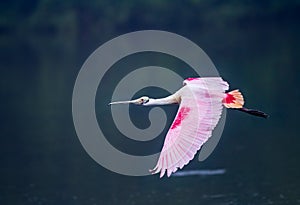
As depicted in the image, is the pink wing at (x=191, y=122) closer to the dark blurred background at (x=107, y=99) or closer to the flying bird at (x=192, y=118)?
the flying bird at (x=192, y=118)

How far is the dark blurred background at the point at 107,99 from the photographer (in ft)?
55.7

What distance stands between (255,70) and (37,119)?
30.4 ft

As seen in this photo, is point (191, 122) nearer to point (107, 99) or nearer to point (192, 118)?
point (192, 118)

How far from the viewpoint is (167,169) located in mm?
9508

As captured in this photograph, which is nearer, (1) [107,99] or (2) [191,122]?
(2) [191,122]

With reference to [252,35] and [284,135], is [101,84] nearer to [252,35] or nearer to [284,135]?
[284,135]

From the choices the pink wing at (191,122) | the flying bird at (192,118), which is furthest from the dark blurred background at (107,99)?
the pink wing at (191,122)

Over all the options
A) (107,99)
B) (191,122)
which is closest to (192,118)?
(191,122)

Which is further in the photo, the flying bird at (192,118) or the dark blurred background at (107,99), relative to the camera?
the dark blurred background at (107,99)

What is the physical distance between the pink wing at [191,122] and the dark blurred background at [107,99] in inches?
175

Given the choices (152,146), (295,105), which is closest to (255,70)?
(295,105)

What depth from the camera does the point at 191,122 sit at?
10383 millimetres

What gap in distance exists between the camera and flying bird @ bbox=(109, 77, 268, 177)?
9.70m

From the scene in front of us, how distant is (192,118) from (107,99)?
17.7 metres
